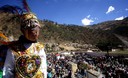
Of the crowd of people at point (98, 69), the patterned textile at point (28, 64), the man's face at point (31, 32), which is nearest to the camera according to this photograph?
the patterned textile at point (28, 64)

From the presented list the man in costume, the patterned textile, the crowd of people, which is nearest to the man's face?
the man in costume

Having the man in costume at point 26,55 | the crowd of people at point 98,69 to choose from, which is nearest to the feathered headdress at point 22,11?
the man in costume at point 26,55


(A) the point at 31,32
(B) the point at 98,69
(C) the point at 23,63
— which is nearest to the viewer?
(C) the point at 23,63

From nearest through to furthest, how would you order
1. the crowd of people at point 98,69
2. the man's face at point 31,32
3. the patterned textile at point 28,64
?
the patterned textile at point 28,64 < the man's face at point 31,32 < the crowd of people at point 98,69

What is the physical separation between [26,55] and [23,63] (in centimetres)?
9

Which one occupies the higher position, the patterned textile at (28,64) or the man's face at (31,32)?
the man's face at (31,32)

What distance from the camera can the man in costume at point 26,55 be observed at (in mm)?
2400

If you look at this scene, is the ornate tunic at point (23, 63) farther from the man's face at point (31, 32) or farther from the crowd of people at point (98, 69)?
the crowd of people at point (98, 69)

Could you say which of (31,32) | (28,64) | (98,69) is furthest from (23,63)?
(98,69)

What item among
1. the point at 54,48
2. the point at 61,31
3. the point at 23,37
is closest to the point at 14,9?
the point at 23,37

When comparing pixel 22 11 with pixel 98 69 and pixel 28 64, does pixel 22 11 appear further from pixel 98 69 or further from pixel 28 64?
pixel 98 69

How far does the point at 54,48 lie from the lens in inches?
3824

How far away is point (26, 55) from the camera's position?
2445 mm

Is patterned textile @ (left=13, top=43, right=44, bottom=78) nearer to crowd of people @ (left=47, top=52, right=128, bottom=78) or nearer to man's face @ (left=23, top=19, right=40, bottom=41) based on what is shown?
man's face @ (left=23, top=19, right=40, bottom=41)
